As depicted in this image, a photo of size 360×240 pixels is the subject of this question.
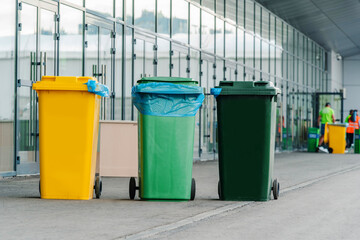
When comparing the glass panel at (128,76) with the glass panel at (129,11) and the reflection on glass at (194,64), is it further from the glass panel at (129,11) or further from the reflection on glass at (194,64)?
the reflection on glass at (194,64)

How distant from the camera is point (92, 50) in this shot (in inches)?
544

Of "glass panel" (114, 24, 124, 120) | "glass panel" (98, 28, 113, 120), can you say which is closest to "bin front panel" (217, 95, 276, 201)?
"glass panel" (98, 28, 113, 120)

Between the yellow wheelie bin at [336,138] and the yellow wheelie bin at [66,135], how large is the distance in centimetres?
1973

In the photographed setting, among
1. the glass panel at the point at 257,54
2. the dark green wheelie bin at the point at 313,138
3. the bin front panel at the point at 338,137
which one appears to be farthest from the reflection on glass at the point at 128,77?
the dark green wheelie bin at the point at 313,138

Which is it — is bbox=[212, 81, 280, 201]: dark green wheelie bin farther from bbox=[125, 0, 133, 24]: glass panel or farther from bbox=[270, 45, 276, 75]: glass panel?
bbox=[270, 45, 276, 75]: glass panel

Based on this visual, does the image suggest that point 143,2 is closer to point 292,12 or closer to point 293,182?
point 293,182

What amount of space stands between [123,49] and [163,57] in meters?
2.00

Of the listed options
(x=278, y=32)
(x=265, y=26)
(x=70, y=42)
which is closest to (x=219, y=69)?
(x=265, y=26)

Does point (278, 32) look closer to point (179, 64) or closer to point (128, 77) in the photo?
point (179, 64)

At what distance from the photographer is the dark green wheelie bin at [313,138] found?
28141 millimetres

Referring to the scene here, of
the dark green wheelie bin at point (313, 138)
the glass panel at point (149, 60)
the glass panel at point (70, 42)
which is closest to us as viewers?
the glass panel at point (70, 42)

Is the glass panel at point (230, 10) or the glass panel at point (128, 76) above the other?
the glass panel at point (230, 10)

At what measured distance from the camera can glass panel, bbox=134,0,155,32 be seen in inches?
627

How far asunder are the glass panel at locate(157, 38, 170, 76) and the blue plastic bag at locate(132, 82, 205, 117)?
8.80 m
